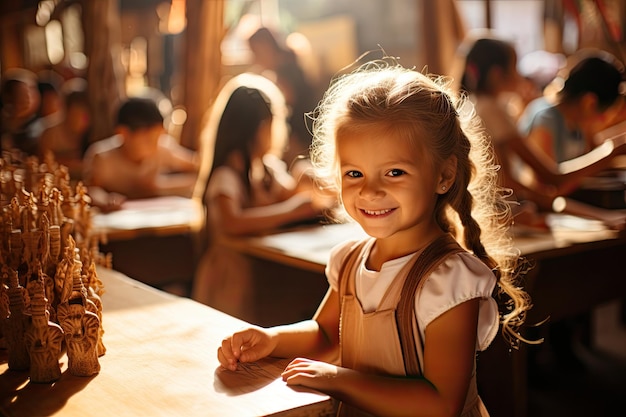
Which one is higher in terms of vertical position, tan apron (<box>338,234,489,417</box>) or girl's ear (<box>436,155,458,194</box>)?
girl's ear (<box>436,155,458,194</box>)

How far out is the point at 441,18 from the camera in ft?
20.4

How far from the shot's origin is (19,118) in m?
7.56

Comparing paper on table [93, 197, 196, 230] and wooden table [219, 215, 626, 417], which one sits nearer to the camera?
wooden table [219, 215, 626, 417]

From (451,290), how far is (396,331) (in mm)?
156

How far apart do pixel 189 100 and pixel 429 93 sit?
561cm

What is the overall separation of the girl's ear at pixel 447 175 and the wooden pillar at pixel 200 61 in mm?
5368

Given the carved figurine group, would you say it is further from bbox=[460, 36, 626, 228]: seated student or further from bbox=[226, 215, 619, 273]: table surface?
bbox=[460, 36, 626, 228]: seated student

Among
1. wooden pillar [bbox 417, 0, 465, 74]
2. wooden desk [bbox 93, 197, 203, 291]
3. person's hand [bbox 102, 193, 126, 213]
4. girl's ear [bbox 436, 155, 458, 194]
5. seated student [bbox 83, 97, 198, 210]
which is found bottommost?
wooden desk [bbox 93, 197, 203, 291]

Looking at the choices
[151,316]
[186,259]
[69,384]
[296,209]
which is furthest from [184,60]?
[69,384]

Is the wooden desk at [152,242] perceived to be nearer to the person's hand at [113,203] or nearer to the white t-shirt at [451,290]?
the person's hand at [113,203]

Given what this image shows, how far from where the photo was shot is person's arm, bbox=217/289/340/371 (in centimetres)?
164

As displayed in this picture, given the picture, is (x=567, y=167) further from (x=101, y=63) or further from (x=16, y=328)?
(x=101, y=63)

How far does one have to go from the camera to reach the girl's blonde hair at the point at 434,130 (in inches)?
64.1

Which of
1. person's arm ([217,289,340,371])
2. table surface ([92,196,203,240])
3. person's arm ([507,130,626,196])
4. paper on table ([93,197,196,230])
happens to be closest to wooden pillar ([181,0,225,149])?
paper on table ([93,197,196,230])
